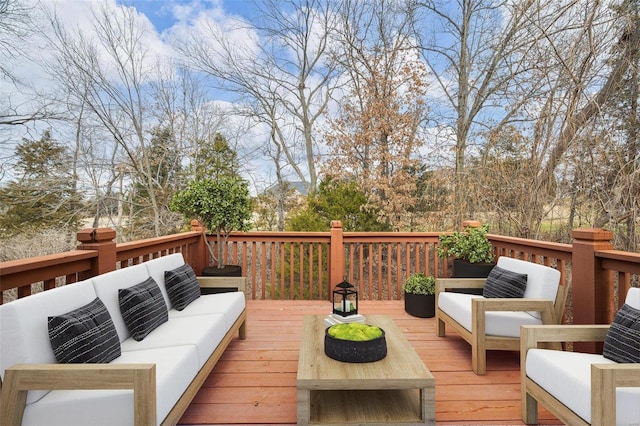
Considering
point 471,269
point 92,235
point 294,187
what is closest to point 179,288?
point 92,235

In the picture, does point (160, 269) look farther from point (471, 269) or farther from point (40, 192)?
point (40, 192)

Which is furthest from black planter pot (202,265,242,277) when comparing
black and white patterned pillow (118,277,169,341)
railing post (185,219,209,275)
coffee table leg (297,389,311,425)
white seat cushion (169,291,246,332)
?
coffee table leg (297,389,311,425)

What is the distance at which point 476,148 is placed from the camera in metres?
6.72

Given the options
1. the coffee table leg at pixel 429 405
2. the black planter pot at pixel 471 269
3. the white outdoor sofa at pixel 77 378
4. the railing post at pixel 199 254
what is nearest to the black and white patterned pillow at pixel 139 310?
the white outdoor sofa at pixel 77 378

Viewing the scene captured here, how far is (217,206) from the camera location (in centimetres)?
406

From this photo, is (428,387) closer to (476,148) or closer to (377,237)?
(377,237)

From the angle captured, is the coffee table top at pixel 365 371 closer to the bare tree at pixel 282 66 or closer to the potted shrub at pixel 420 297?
the potted shrub at pixel 420 297

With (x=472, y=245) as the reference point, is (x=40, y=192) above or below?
above

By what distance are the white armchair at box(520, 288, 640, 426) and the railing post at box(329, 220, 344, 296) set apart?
267 cm

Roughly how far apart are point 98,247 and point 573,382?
10.3 ft

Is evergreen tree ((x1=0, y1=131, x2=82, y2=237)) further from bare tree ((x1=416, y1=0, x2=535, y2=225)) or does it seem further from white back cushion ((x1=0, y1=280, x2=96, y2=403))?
bare tree ((x1=416, y1=0, x2=535, y2=225))

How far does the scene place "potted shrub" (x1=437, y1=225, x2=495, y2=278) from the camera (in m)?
3.82

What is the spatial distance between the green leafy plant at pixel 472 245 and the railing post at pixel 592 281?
4.06 ft

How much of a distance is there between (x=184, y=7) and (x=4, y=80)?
13.8ft
